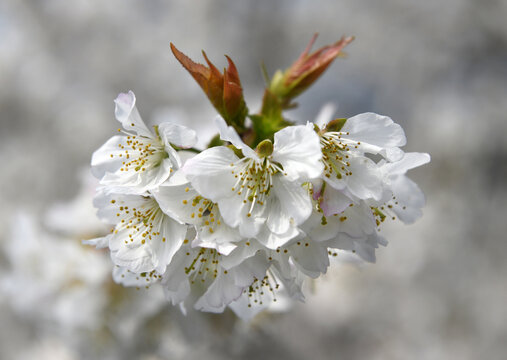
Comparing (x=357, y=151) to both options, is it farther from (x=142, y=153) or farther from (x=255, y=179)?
(x=142, y=153)

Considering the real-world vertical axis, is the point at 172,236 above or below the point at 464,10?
above

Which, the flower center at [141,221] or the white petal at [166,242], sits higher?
the flower center at [141,221]

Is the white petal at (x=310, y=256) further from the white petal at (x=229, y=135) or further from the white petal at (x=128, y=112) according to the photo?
the white petal at (x=128, y=112)

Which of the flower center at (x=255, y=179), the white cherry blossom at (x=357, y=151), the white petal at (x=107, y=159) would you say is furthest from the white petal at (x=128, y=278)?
the white cherry blossom at (x=357, y=151)

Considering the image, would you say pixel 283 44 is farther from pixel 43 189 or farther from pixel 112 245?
pixel 112 245

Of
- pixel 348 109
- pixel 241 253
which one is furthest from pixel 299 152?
pixel 348 109

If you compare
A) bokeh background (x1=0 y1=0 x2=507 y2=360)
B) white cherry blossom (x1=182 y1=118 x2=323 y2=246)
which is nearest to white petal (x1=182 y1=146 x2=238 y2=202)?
white cherry blossom (x1=182 y1=118 x2=323 y2=246)

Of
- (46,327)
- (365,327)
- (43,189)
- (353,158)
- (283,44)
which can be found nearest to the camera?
(353,158)

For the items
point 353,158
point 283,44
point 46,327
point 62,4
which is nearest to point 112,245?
point 353,158
